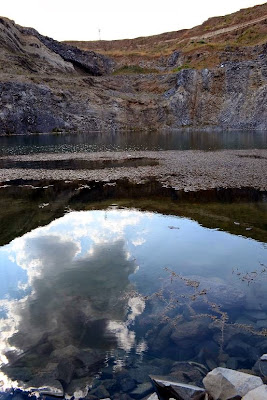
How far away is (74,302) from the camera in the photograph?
888 centimetres

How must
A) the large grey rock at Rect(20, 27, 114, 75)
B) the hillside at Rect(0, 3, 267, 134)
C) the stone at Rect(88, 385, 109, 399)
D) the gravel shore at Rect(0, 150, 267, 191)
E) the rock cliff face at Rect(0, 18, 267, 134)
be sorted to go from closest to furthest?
the stone at Rect(88, 385, 109, 399), the gravel shore at Rect(0, 150, 267, 191), the rock cliff face at Rect(0, 18, 267, 134), the hillside at Rect(0, 3, 267, 134), the large grey rock at Rect(20, 27, 114, 75)

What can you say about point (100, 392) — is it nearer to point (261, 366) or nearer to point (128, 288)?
point (261, 366)

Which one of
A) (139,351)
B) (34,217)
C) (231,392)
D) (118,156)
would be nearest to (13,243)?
(34,217)

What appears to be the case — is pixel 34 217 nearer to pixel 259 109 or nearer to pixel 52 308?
pixel 52 308

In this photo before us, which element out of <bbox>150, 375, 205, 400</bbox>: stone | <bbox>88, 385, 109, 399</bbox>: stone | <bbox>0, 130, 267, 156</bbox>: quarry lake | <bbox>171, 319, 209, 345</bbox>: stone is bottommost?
<bbox>0, 130, 267, 156</bbox>: quarry lake

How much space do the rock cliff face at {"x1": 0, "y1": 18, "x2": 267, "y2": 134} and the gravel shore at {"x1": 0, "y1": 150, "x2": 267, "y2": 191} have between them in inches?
2217

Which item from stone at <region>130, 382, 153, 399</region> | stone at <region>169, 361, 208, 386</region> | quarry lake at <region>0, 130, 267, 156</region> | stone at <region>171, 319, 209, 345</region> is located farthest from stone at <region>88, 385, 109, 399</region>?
quarry lake at <region>0, 130, 267, 156</region>

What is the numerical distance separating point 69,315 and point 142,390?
2966 millimetres

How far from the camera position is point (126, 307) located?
8617mm

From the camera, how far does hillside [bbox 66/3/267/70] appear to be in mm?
116625

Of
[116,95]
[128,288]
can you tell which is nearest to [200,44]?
[116,95]

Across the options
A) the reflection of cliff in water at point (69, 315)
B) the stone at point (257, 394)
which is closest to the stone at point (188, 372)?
the reflection of cliff in water at point (69, 315)

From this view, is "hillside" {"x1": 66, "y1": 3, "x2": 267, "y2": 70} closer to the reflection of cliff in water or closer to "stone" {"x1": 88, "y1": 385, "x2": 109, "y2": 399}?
the reflection of cliff in water

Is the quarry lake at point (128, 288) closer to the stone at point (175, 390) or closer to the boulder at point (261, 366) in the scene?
the boulder at point (261, 366)
